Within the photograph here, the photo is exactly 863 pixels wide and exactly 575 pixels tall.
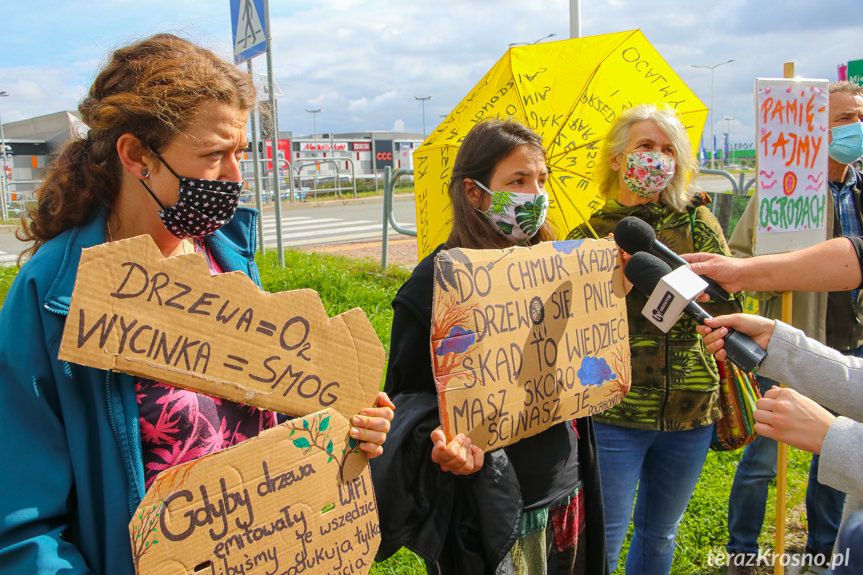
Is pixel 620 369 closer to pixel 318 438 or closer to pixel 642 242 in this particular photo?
pixel 642 242

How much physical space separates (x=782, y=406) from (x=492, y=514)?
795 mm

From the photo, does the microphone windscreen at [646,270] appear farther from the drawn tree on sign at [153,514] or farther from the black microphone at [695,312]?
the drawn tree on sign at [153,514]

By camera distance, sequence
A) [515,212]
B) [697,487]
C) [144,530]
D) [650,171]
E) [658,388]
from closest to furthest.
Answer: [144,530] < [515,212] < [658,388] < [650,171] < [697,487]

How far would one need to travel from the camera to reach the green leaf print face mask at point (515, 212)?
2.02 meters

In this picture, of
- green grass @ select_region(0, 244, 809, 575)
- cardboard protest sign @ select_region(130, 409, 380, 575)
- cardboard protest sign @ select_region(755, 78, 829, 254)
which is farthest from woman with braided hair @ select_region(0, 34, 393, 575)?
cardboard protest sign @ select_region(755, 78, 829, 254)

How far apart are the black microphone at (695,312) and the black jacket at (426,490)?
0.61 m

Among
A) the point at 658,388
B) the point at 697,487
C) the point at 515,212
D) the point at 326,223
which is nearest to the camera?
the point at 515,212

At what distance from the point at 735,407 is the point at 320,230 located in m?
13.8

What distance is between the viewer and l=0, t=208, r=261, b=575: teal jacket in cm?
114

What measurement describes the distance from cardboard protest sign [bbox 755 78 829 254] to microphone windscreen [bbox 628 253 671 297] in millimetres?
1219

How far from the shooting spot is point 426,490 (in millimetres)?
1699

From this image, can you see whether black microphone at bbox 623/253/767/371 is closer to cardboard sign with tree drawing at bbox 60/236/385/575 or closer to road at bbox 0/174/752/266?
cardboard sign with tree drawing at bbox 60/236/385/575

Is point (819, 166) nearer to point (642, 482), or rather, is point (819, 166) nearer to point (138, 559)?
point (642, 482)
